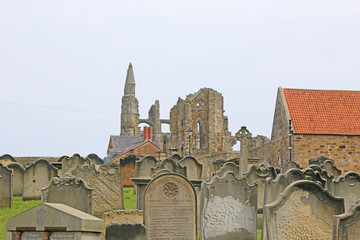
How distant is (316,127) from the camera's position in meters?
36.2

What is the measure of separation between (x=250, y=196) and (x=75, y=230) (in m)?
5.24

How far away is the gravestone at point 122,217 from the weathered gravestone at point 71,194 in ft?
2.59

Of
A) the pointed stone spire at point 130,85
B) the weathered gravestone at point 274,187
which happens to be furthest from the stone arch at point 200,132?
the weathered gravestone at point 274,187

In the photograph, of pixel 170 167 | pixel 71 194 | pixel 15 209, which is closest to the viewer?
pixel 71 194

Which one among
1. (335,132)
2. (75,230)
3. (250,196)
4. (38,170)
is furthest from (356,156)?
(75,230)

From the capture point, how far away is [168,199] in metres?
13.6

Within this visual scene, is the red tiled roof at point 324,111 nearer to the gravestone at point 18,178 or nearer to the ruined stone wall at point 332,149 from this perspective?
the ruined stone wall at point 332,149

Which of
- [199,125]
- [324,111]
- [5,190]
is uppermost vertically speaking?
[199,125]

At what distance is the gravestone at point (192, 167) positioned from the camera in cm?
2302

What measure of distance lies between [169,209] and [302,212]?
9.06 ft

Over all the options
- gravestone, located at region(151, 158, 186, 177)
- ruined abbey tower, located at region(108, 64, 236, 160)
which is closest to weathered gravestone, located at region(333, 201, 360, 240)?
gravestone, located at region(151, 158, 186, 177)

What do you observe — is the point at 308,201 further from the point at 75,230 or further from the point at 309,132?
the point at 309,132

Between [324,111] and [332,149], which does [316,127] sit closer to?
[332,149]

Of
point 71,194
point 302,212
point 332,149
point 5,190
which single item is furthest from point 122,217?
point 332,149
